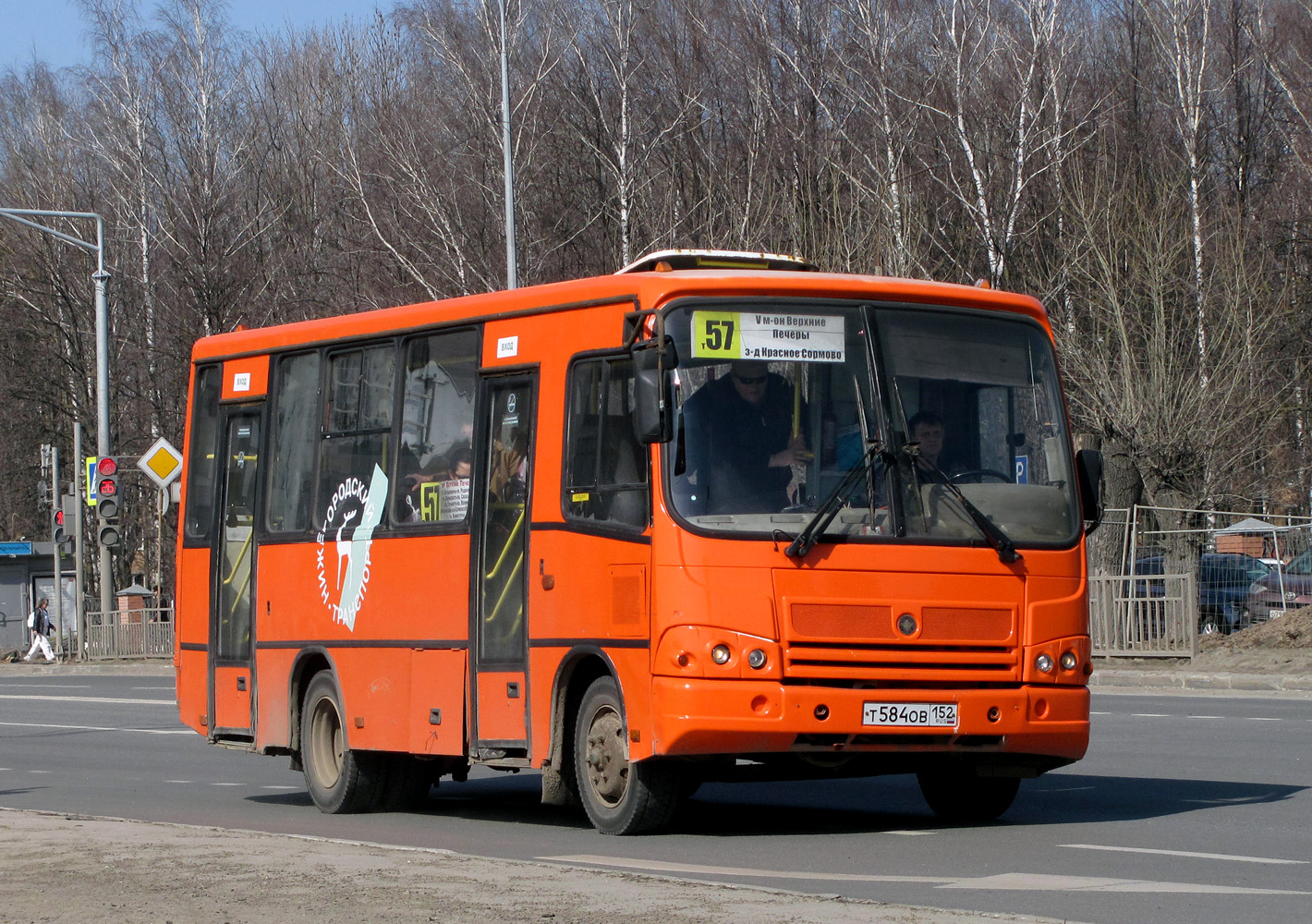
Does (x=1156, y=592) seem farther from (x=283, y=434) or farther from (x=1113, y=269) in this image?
(x=283, y=434)

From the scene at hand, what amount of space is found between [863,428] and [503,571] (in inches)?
92.7

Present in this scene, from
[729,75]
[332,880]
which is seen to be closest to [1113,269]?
[729,75]

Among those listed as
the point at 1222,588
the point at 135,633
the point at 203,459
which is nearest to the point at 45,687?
the point at 135,633

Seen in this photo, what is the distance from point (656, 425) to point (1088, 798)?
4.31 meters

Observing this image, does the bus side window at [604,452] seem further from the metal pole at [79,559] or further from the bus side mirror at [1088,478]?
the metal pole at [79,559]

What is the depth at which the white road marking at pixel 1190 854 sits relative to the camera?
924cm

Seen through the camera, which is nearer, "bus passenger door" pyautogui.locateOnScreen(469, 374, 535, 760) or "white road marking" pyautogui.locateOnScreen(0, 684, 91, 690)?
"bus passenger door" pyautogui.locateOnScreen(469, 374, 535, 760)

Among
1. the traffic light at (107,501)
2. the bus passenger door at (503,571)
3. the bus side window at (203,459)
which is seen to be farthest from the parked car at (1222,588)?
the traffic light at (107,501)

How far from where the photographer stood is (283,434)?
14.1 metres

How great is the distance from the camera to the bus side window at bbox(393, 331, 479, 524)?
12094 millimetres

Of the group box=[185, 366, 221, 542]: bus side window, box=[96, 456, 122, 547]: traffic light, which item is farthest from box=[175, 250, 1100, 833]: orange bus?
box=[96, 456, 122, 547]: traffic light

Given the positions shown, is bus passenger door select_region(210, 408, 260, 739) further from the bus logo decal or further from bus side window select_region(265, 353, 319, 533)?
the bus logo decal

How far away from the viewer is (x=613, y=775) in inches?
422

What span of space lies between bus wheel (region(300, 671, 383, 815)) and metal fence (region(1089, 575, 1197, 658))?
15883mm
